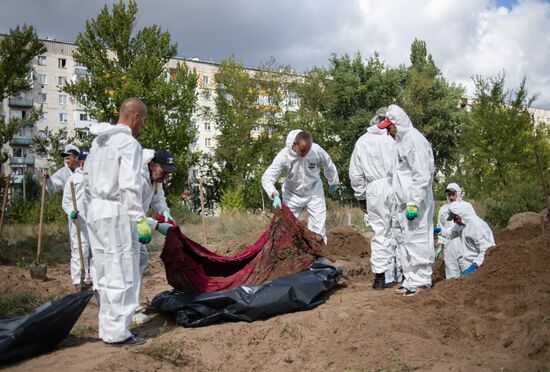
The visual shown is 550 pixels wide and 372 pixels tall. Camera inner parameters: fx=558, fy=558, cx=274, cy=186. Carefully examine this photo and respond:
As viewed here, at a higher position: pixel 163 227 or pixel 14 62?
pixel 14 62

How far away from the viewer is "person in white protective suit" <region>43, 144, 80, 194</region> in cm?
925

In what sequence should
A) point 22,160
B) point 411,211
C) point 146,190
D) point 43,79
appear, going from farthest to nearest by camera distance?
1. point 43,79
2. point 22,160
3. point 411,211
4. point 146,190

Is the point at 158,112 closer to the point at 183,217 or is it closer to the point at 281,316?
the point at 183,217

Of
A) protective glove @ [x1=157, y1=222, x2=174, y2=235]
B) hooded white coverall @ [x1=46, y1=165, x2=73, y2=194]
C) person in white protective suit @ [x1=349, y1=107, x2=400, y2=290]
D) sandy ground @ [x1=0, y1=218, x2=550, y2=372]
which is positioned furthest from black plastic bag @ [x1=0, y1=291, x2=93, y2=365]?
hooded white coverall @ [x1=46, y1=165, x2=73, y2=194]

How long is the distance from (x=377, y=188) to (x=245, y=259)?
1.88m

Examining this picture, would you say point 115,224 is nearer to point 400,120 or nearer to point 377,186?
point 400,120

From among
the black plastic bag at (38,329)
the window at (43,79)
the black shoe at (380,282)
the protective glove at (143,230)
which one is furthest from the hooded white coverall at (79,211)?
the window at (43,79)

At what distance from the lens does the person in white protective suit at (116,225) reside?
484 cm

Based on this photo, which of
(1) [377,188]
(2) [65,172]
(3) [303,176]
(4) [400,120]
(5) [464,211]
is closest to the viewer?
(4) [400,120]

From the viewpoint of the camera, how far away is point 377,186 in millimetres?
7012

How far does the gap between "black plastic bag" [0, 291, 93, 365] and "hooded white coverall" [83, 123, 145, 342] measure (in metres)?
0.26

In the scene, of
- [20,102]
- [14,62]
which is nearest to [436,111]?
[14,62]

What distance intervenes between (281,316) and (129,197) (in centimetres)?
193

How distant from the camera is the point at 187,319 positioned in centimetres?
562
